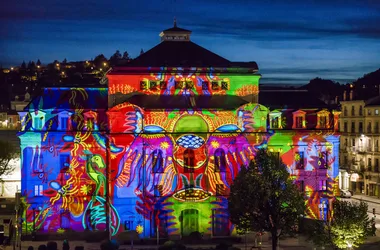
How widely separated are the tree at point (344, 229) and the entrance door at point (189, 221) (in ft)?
47.8

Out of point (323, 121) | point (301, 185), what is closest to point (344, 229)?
point (301, 185)

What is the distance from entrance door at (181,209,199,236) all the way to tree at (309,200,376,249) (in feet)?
47.8

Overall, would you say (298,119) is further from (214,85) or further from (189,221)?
(189,221)

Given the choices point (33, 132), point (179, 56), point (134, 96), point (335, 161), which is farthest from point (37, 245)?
point (335, 161)

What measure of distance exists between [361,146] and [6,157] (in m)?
47.0

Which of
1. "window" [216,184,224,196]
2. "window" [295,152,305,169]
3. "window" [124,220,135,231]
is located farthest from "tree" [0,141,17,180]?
"window" [295,152,305,169]

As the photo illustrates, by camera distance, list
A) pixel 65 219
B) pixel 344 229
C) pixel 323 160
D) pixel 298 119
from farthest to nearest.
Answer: pixel 323 160, pixel 298 119, pixel 65 219, pixel 344 229

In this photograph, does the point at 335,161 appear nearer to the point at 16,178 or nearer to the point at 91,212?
the point at 91,212

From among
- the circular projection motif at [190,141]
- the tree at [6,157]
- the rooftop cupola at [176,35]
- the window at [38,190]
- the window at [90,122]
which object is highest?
the rooftop cupola at [176,35]

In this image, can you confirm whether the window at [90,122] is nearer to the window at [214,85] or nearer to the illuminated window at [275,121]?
the window at [214,85]

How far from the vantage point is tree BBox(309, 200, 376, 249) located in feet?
183

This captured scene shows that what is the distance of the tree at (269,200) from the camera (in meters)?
59.6

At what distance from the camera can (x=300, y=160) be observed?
242ft

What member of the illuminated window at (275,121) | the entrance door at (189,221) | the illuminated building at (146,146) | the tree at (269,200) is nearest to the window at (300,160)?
the illuminated building at (146,146)
